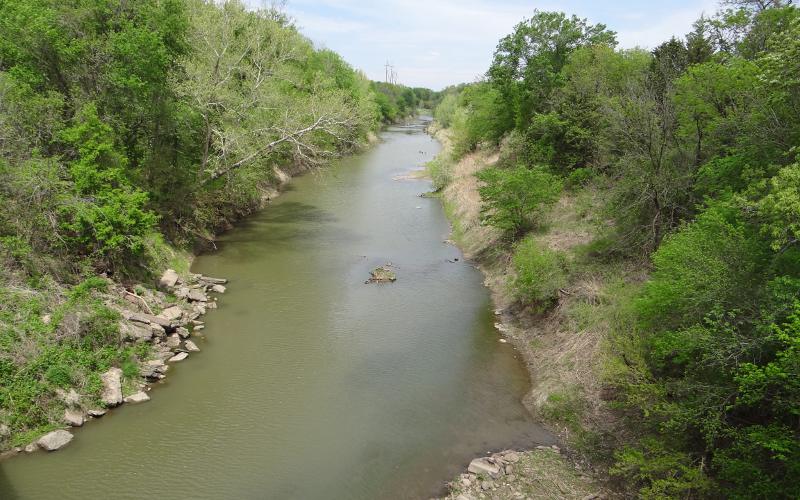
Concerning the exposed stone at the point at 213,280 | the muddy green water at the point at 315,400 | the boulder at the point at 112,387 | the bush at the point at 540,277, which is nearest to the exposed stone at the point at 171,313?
the muddy green water at the point at 315,400

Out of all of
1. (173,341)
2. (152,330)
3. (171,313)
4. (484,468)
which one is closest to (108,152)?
(171,313)

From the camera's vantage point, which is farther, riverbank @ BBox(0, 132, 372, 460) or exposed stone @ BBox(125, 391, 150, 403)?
exposed stone @ BBox(125, 391, 150, 403)

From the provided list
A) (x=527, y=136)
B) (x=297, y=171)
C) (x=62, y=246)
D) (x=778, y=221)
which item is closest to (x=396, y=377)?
(x=778, y=221)

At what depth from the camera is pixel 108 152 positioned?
60.7 feet

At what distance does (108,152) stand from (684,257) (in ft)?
63.4

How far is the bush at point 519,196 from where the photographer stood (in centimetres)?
2331

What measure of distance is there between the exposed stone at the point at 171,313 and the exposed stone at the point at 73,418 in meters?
4.89

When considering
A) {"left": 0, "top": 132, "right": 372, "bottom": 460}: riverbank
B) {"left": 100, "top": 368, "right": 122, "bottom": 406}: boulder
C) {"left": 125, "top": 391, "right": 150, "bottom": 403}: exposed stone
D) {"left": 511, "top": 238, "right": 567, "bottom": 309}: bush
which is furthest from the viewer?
{"left": 511, "top": 238, "right": 567, "bottom": 309}: bush

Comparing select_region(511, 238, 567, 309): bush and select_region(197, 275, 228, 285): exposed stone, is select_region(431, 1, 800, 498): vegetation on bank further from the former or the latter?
select_region(197, 275, 228, 285): exposed stone

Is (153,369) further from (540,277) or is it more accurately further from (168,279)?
(540,277)

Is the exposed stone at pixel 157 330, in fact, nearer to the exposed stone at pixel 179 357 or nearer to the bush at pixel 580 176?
the exposed stone at pixel 179 357

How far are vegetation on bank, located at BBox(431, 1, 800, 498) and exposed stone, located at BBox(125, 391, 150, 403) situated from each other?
36.5ft

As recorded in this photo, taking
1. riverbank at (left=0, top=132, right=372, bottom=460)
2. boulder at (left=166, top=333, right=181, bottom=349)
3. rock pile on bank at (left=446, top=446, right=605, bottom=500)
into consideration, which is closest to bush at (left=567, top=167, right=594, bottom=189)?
rock pile on bank at (left=446, top=446, right=605, bottom=500)

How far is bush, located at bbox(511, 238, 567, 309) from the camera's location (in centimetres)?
1789
